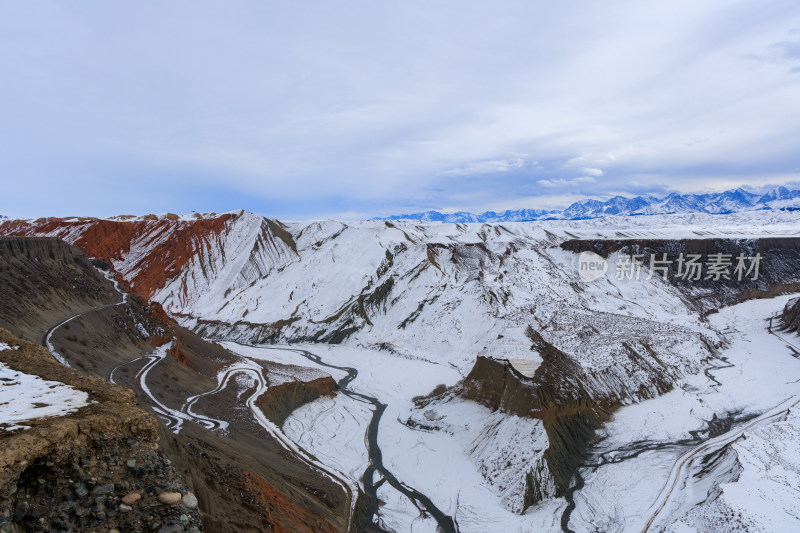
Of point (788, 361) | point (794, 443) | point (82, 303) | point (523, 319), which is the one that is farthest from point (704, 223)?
point (82, 303)

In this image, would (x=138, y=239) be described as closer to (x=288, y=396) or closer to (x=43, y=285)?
(x=43, y=285)

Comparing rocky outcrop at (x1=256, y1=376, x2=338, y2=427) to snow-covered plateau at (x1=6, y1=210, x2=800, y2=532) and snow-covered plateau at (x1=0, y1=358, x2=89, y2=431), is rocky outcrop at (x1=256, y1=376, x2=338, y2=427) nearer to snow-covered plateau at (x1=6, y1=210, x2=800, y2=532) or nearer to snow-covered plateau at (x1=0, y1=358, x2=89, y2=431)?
snow-covered plateau at (x1=6, y1=210, x2=800, y2=532)

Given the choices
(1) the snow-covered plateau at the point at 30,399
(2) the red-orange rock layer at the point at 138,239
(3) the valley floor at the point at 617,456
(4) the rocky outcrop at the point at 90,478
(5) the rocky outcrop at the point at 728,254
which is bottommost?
(3) the valley floor at the point at 617,456

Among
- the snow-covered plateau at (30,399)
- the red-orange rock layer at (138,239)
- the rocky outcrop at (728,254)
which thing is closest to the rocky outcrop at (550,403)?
the snow-covered plateau at (30,399)

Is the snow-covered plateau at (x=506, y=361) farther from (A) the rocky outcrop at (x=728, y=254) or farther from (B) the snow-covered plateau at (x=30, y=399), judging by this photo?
(B) the snow-covered plateau at (x=30, y=399)

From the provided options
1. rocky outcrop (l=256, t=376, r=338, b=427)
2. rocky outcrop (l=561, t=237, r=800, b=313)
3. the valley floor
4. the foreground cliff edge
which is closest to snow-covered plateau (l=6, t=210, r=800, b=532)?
the valley floor

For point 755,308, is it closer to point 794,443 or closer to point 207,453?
point 794,443
